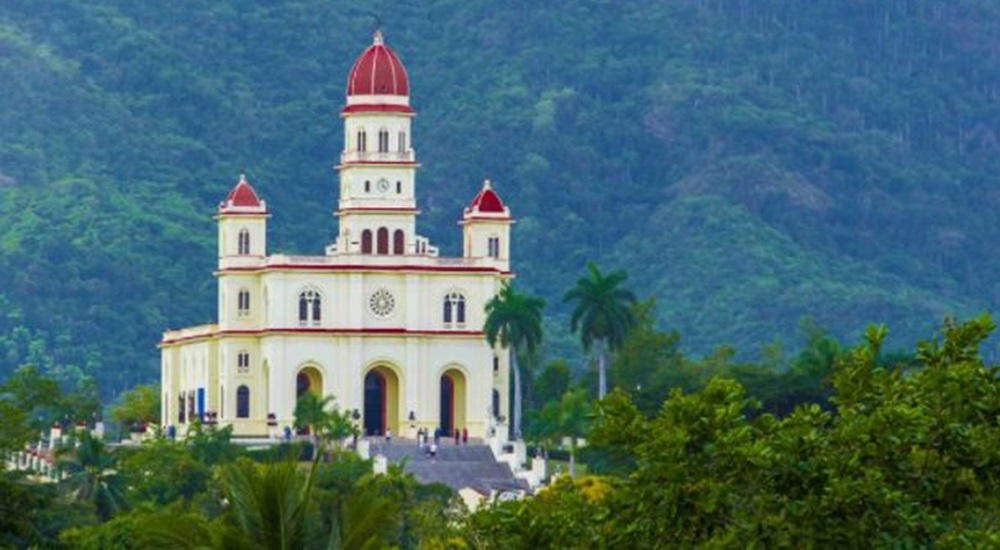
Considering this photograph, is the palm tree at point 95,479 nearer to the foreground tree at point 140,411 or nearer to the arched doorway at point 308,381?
the arched doorway at point 308,381

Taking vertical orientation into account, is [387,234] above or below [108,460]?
above

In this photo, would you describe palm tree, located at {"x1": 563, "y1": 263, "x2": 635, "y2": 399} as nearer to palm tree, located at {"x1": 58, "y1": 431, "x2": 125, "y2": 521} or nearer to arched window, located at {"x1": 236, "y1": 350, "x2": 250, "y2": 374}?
arched window, located at {"x1": 236, "y1": 350, "x2": 250, "y2": 374}

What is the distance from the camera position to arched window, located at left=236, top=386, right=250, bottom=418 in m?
141

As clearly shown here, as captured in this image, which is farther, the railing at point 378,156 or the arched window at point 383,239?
the arched window at point 383,239

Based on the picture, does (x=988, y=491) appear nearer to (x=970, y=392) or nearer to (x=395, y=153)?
(x=970, y=392)

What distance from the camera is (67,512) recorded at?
286ft

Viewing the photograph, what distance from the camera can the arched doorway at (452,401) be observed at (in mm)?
141250

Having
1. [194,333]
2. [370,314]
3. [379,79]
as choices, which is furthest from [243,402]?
[379,79]

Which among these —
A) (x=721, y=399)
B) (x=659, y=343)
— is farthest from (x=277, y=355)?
(x=721, y=399)

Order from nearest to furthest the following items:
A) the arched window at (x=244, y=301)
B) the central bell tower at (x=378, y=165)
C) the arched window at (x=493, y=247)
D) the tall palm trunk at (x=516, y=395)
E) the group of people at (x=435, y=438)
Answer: the group of people at (x=435, y=438) → the central bell tower at (x=378, y=165) → the tall palm trunk at (x=516, y=395) → the arched window at (x=244, y=301) → the arched window at (x=493, y=247)

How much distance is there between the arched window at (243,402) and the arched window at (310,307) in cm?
286

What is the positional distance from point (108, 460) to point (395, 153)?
31064 mm

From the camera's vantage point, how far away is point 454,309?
142875 millimetres

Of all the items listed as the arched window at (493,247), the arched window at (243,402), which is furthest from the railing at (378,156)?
the arched window at (243,402)
